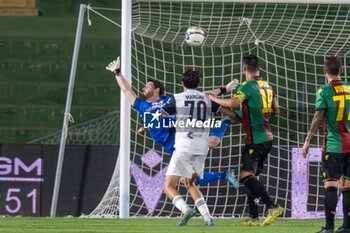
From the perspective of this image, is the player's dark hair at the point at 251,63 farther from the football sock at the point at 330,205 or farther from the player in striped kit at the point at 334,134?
the football sock at the point at 330,205

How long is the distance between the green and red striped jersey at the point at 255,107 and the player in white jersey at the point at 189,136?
1.53 ft

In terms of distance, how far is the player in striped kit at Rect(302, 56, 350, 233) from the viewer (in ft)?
25.0

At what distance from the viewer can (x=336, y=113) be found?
25.3 feet

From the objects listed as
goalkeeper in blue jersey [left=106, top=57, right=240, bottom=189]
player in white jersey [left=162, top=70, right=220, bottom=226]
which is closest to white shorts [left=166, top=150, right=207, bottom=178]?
player in white jersey [left=162, top=70, right=220, bottom=226]

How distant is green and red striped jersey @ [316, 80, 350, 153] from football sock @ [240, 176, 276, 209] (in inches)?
50.3

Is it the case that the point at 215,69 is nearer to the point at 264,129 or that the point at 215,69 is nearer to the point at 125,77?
the point at 125,77

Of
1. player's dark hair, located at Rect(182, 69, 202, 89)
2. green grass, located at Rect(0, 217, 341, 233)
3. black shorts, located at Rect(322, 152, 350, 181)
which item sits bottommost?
green grass, located at Rect(0, 217, 341, 233)

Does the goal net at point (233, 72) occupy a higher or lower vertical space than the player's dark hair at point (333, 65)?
lower

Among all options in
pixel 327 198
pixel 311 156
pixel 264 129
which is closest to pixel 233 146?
pixel 311 156

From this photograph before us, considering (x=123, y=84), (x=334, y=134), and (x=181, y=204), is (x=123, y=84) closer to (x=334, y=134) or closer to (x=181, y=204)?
(x=181, y=204)

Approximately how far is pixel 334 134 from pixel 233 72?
4.71 metres

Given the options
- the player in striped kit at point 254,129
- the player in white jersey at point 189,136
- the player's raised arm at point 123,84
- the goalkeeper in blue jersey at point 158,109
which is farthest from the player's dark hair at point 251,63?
the player's raised arm at point 123,84

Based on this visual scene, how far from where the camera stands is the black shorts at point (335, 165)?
764 cm

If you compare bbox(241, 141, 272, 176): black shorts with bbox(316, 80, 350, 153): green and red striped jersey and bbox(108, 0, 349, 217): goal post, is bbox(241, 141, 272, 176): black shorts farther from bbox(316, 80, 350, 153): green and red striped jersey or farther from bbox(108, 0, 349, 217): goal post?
bbox(108, 0, 349, 217): goal post
